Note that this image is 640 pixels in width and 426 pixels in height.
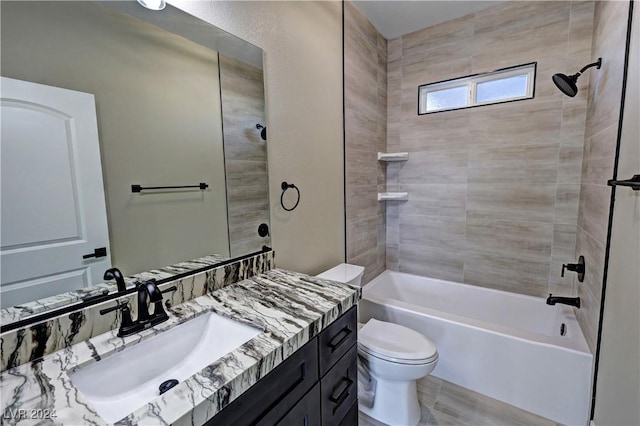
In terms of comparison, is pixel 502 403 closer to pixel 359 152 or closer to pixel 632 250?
pixel 632 250

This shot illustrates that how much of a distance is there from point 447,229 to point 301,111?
6.01ft

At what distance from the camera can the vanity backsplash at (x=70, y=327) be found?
2.47 feet

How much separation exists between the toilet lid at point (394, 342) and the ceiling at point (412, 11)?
Answer: 2505 millimetres

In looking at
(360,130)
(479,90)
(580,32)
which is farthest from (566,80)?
(360,130)

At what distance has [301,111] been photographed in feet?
6.00

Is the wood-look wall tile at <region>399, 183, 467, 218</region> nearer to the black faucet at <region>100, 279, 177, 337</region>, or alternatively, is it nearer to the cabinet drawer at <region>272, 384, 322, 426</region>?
the cabinet drawer at <region>272, 384, 322, 426</region>

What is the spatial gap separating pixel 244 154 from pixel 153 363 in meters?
1.00

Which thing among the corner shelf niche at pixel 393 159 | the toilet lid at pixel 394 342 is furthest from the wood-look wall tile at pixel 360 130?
the toilet lid at pixel 394 342

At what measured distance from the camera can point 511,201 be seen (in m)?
2.41

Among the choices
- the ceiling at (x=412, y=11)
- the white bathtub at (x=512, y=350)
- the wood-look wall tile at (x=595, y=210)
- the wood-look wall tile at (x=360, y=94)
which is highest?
the ceiling at (x=412, y=11)

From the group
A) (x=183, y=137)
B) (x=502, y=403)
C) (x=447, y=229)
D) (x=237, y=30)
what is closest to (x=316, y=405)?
(x=183, y=137)

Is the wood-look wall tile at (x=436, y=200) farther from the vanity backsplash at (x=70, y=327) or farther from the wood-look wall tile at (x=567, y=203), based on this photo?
the vanity backsplash at (x=70, y=327)

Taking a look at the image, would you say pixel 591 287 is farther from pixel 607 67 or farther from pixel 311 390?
pixel 311 390

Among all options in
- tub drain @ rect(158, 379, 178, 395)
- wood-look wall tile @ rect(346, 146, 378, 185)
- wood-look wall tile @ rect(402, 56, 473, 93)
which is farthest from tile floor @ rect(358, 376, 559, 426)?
wood-look wall tile @ rect(402, 56, 473, 93)
